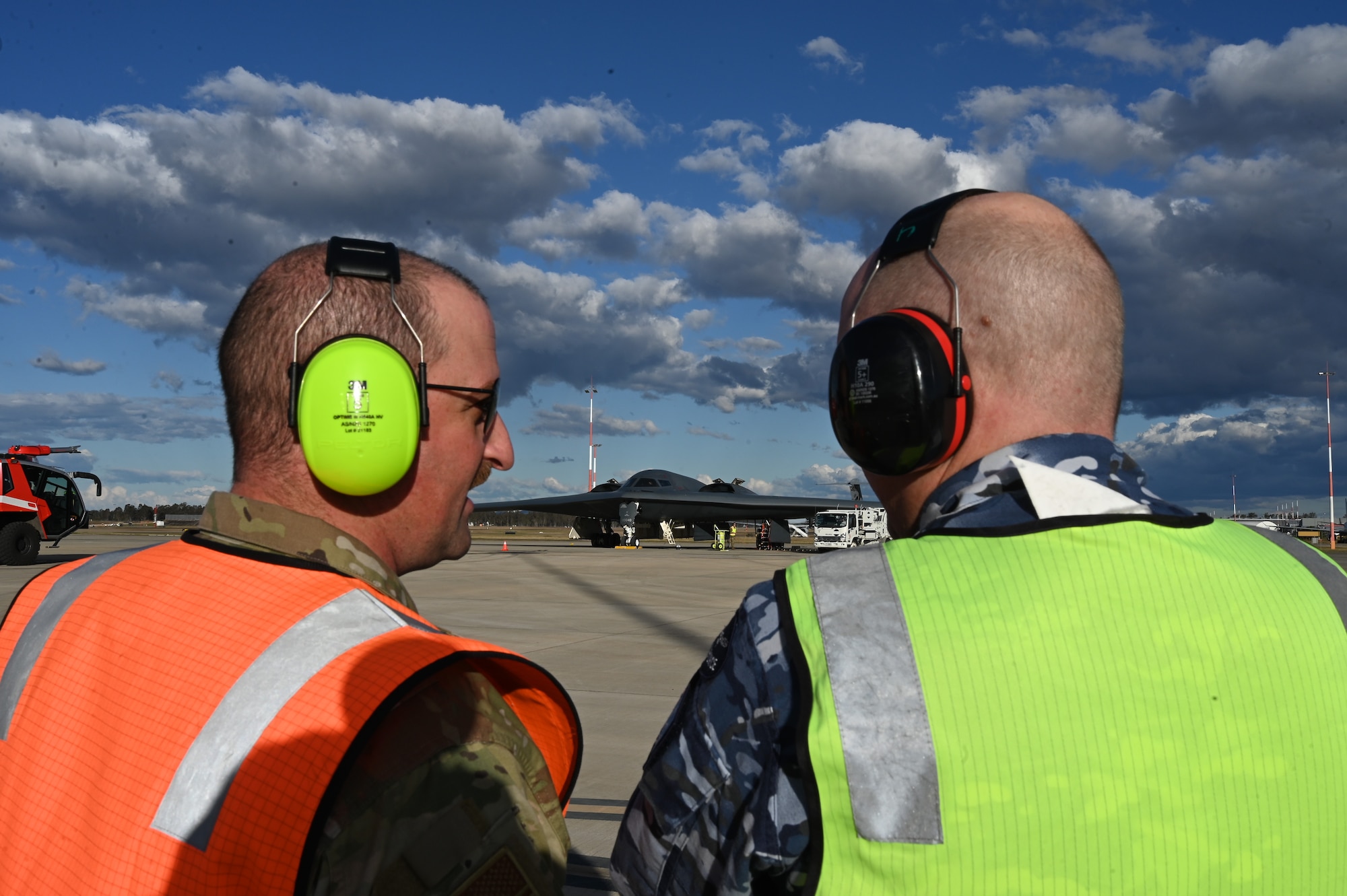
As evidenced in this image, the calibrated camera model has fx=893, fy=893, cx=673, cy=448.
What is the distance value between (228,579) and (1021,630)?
1.30 m

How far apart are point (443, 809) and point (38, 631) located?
3.48 feet

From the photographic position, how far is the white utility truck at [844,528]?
108ft

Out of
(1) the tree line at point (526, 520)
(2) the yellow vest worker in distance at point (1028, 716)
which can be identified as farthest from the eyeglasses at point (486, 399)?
(1) the tree line at point (526, 520)

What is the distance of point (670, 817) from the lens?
1513mm

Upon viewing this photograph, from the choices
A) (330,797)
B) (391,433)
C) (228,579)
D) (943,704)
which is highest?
(391,433)

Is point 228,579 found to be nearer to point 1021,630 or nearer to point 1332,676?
point 1021,630

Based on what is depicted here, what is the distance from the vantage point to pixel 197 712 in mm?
1398

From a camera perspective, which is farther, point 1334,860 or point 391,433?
point 391,433

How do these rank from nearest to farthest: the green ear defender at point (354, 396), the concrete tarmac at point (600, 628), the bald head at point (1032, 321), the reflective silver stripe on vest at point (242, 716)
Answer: the reflective silver stripe on vest at point (242, 716) → the bald head at point (1032, 321) → the green ear defender at point (354, 396) → the concrete tarmac at point (600, 628)

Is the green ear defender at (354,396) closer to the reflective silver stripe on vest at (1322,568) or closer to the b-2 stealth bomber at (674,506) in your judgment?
the reflective silver stripe on vest at (1322,568)

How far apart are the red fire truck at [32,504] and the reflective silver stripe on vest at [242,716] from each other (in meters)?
22.4

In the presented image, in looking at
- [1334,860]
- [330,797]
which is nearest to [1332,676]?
[1334,860]

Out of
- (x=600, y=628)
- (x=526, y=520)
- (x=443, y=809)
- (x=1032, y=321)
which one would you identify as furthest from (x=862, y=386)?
(x=526, y=520)

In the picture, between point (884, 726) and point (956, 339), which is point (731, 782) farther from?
point (956, 339)
